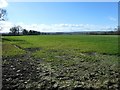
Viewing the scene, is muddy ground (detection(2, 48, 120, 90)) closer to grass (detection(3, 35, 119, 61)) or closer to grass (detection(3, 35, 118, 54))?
grass (detection(3, 35, 119, 61))

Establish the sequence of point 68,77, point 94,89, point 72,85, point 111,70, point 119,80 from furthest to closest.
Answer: point 111,70, point 68,77, point 119,80, point 72,85, point 94,89

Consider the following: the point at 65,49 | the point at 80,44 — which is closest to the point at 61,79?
the point at 65,49

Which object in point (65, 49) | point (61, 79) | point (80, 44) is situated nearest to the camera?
point (61, 79)

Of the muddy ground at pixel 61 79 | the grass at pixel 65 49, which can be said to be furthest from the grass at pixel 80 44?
the muddy ground at pixel 61 79

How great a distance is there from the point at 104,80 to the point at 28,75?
4690 millimetres

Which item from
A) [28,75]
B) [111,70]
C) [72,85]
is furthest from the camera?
[111,70]

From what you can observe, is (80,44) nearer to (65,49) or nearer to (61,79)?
(65,49)

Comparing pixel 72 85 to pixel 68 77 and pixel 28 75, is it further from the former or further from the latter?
pixel 28 75

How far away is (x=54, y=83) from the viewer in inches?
512

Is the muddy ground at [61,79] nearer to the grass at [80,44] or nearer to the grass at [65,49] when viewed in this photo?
the grass at [65,49]

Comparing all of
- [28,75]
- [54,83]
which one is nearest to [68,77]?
[54,83]

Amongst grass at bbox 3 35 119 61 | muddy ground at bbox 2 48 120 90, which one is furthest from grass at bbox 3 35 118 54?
muddy ground at bbox 2 48 120 90

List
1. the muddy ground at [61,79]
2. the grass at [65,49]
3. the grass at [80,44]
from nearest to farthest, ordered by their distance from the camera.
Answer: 1. the muddy ground at [61,79]
2. the grass at [65,49]
3. the grass at [80,44]

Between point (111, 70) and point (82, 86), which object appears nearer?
point (82, 86)
